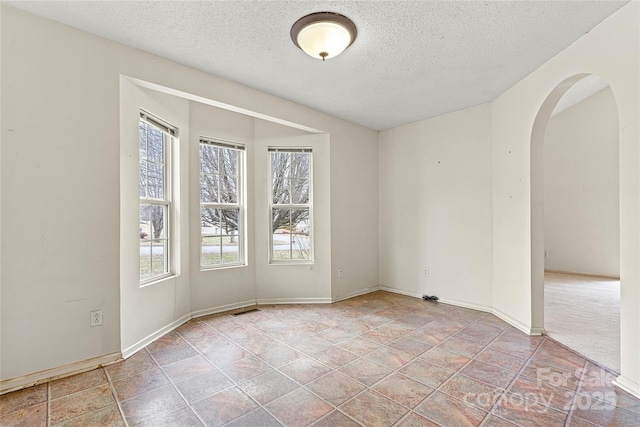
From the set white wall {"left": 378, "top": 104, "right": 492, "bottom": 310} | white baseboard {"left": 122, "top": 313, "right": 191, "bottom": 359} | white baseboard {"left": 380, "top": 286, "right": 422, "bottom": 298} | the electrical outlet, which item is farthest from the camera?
white baseboard {"left": 380, "top": 286, "right": 422, "bottom": 298}

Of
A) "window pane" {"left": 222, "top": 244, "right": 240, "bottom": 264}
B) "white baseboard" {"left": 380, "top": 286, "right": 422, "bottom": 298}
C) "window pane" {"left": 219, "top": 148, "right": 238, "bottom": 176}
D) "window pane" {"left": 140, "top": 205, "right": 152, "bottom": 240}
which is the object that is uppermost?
"window pane" {"left": 219, "top": 148, "right": 238, "bottom": 176}

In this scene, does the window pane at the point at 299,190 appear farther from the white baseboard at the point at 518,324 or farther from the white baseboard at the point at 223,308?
the white baseboard at the point at 518,324

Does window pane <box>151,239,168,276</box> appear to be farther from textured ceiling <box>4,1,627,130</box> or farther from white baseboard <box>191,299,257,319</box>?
textured ceiling <box>4,1,627,130</box>

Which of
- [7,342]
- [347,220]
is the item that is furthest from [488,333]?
[7,342]

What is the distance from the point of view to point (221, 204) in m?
3.83

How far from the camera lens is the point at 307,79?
3125 millimetres

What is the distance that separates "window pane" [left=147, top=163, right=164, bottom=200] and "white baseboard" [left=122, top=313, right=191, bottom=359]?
1.35 metres

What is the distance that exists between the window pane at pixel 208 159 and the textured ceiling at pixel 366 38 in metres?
0.99

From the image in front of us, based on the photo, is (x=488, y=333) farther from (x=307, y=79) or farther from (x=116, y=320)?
(x=116, y=320)

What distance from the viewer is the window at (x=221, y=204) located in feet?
12.2

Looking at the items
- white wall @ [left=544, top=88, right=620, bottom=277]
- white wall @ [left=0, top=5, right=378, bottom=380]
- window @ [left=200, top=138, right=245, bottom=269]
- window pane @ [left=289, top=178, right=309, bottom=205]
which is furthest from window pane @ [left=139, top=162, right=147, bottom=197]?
white wall @ [left=544, top=88, right=620, bottom=277]

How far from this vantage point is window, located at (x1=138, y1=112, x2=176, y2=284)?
2.95 meters

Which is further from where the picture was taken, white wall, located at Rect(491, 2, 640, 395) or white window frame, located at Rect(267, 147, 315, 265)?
white window frame, located at Rect(267, 147, 315, 265)

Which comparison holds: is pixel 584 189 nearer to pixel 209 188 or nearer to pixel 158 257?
pixel 209 188
